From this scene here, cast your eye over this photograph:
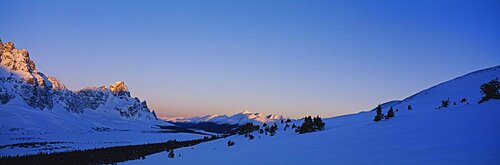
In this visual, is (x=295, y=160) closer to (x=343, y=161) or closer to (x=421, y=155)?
(x=343, y=161)

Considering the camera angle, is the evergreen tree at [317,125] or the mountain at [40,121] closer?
the evergreen tree at [317,125]

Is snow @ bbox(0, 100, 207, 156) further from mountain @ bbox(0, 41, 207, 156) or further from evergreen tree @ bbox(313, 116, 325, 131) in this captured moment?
evergreen tree @ bbox(313, 116, 325, 131)

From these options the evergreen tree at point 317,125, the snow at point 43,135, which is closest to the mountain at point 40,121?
the snow at point 43,135

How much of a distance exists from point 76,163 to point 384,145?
44.0 m

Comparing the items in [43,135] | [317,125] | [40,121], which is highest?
[40,121]

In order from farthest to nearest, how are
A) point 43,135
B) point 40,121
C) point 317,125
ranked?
point 40,121, point 43,135, point 317,125

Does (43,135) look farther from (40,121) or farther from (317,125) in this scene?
(317,125)

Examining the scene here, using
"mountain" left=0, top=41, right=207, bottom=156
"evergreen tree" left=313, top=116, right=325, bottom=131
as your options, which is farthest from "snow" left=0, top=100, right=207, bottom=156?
"evergreen tree" left=313, top=116, right=325, bottom=131

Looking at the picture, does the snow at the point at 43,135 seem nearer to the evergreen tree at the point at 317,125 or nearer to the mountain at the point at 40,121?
the mountain at the point at 40,121

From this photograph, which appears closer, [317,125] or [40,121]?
[317,125]

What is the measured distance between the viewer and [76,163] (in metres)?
45.2

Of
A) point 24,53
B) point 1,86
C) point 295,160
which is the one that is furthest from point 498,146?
point 24,53

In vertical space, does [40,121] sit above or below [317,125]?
above

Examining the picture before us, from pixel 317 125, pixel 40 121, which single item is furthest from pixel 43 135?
pixel 317 125
